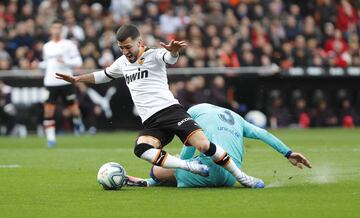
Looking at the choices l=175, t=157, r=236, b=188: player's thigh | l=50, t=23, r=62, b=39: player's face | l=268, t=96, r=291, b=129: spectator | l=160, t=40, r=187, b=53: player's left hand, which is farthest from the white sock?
l=268, t=96, r=291, b=129: spectator

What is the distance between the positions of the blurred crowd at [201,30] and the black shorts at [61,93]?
4.02 meters

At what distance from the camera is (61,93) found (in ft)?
66.6

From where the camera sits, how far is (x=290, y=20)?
28.4m

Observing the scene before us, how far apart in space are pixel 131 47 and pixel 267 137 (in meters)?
1.92

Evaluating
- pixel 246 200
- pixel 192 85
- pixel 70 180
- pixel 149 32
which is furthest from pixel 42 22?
pixel 246 200

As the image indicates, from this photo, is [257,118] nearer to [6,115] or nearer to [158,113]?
[6,115]

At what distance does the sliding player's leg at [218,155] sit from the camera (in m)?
10.0

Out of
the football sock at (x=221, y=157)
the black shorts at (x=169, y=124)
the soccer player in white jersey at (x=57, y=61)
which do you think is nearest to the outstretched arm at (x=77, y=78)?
the black shorts at (x=169, y=124)

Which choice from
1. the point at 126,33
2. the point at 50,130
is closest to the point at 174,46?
the point at 126,33

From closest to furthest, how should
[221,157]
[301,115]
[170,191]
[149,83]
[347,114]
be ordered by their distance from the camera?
1. [221,157]
2. [170,191]
3. [149,83]
4. [301,115]
5. [347,114]

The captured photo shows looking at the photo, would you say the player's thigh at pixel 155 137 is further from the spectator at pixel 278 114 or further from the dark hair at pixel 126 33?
the spectator at pixel 278 114

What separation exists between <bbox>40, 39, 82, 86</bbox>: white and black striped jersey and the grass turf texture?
2.91 metres

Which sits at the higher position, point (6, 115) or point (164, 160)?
point (164, 160)

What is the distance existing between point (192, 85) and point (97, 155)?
344 inches
